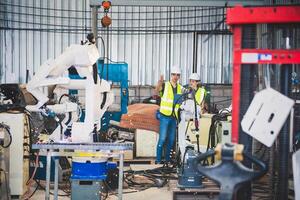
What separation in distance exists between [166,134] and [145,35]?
9.59 ft

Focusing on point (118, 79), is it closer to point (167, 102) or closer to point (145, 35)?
point (167, 102)

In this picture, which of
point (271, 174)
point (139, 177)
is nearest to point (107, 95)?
point (139, 177)

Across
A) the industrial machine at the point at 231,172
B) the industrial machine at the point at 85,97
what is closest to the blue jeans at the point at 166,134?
the industrial machine at the point at 85,97

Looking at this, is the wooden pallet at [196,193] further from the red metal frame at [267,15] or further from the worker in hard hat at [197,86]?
the red metal frame at [267,15]

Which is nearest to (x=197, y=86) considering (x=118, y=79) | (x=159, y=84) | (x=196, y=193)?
(x=159, y=84)

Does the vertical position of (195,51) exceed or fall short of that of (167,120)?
it exceeds it

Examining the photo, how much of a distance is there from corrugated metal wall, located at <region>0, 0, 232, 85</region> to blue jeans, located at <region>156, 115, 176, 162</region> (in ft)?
7.65

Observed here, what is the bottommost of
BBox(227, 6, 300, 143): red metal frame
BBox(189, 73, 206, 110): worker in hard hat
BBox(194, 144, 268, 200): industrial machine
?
BBox(194, 144, 268, 200): industrial machine

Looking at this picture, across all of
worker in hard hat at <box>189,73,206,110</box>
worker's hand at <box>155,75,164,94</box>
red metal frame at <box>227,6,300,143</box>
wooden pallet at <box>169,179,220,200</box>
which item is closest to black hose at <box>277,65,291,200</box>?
red metal frame at <box>227,6,300,143</box>

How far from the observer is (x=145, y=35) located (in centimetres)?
915

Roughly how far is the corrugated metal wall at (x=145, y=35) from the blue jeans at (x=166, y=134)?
2332 millimetres

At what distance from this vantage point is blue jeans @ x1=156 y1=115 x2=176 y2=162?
22.9 feet

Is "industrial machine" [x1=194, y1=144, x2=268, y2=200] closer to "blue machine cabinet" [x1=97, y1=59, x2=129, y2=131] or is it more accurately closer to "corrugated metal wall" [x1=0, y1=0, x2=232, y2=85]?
"blue machine cabinet" [x1=97, y1=59, x2=129, y2=131]

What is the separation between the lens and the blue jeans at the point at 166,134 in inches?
274
